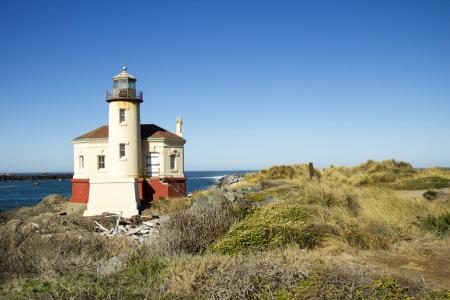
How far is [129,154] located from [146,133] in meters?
2.93

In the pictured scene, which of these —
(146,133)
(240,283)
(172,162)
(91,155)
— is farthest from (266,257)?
(91,155)

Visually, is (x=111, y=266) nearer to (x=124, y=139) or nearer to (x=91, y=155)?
(x=124, y=139)

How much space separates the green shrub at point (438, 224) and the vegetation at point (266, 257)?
2 centimetres

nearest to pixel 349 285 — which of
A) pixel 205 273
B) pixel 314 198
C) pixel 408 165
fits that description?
pixel 205 273

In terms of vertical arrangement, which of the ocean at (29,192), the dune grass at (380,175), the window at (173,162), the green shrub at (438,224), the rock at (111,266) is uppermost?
the window at (173,162)

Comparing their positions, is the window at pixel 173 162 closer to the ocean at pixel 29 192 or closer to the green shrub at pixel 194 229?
the ocean at pixel 29 192

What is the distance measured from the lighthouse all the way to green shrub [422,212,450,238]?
753 inches

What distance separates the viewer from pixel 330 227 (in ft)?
31.4

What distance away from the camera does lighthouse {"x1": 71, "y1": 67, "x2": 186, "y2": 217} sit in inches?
1195

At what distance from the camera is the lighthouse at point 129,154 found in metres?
30.3

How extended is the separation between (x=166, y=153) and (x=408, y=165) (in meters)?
19.4

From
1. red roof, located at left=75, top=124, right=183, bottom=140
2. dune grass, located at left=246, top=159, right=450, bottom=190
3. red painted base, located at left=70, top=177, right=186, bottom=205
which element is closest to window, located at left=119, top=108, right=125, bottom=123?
red roof, located at left=75, top=124, right=183, bottom=140

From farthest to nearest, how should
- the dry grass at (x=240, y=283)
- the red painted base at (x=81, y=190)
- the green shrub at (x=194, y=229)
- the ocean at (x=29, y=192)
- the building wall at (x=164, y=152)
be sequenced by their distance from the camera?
the ocean at (x=29, y=192), the red painted base at (x=81, y=190), the building wall at (x=164, y=152), the green shrub at (x=194, y=229), the dry grass at (x=240, y=283)

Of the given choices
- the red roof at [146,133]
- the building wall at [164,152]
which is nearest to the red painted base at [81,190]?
the red roof at [146,133]
